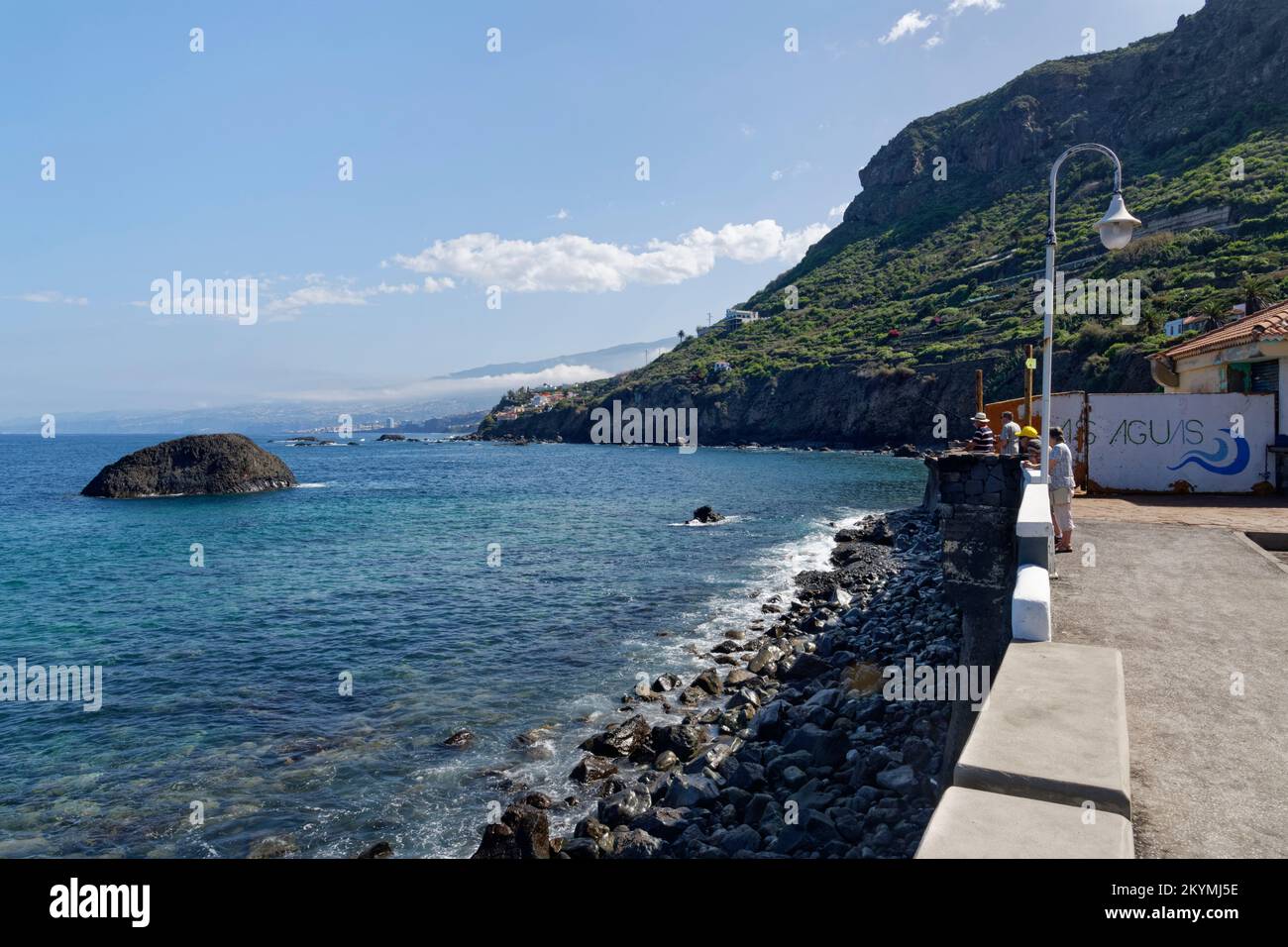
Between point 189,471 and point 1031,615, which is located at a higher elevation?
point 1031,615

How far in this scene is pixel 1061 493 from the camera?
10.9 meters

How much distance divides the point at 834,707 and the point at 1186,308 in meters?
60.3

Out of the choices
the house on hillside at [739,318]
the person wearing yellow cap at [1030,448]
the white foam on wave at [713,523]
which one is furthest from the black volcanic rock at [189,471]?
the house on hillside at [739,318]

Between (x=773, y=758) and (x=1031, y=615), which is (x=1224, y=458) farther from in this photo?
(x=1031, y=615)

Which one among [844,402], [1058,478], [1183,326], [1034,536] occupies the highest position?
[1183,326]

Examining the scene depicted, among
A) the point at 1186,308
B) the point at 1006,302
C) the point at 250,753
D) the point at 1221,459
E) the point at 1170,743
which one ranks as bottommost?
the point at 250,753

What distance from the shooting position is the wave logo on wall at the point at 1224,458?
16.5m

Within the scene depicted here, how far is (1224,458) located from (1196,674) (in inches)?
508

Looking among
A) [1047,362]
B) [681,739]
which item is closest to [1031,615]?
[1047,362]

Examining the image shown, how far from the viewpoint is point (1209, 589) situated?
9258 millimetres

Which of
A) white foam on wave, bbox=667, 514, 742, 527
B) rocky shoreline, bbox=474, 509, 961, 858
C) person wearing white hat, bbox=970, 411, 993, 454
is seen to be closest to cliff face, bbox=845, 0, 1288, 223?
white foam on wave, bbox=667, 514, 742, 527

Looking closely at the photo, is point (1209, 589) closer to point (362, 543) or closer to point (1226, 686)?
point (1226, 686)
